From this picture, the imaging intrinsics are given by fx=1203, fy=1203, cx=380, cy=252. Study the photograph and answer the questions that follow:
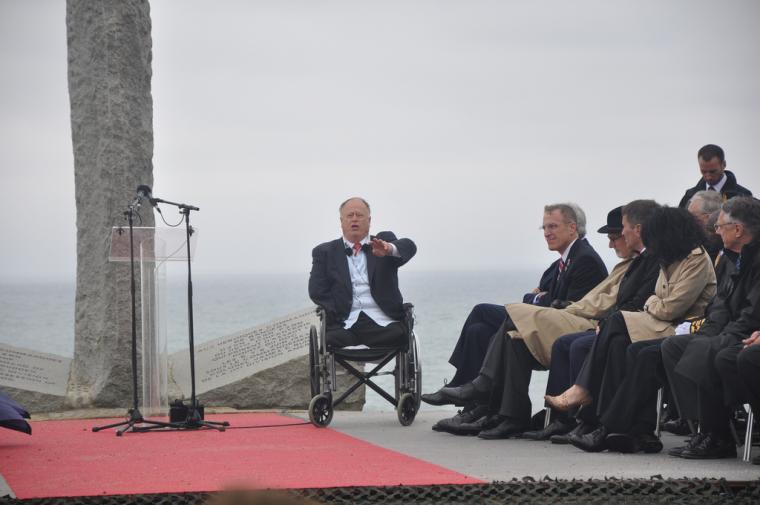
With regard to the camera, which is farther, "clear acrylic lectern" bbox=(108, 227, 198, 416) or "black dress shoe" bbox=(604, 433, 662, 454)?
"clear acrylic lectern" bbox=(108, 227, 198, 416)

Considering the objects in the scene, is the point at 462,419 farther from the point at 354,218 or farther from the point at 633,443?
the point at 354,218

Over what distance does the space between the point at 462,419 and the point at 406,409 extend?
0.46 metres

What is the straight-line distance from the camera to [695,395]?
14.4 ft

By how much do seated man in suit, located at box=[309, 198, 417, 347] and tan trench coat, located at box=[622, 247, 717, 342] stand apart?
1573 millimetres

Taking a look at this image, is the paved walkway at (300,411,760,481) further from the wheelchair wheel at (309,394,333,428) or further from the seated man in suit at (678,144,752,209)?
the seated man in suit at (678,144,752,209)

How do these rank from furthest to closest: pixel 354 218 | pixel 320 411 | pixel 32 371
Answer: pixel 32 371, pixel 354 218, pixel 320 411

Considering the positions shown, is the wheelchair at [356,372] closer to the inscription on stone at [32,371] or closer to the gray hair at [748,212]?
the inscription on stone at [32,371]

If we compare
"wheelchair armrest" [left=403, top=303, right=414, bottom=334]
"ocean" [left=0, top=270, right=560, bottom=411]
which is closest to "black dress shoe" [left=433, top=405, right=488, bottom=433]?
"wheelchair armrest" [left=403, top=303, right=414, bottom=334]

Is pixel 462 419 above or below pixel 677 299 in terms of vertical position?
below

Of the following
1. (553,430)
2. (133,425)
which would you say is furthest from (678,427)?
(133,425)

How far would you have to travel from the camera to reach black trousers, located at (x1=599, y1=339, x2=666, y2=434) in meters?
4.62

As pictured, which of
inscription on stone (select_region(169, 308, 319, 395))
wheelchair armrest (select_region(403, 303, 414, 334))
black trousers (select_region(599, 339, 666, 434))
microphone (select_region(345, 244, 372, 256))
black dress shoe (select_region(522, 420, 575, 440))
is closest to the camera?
A: black trousers (select_region(599, 339, 666, 434))

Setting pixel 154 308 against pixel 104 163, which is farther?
pixel 104 163

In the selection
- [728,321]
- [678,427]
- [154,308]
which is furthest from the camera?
[154,308]
